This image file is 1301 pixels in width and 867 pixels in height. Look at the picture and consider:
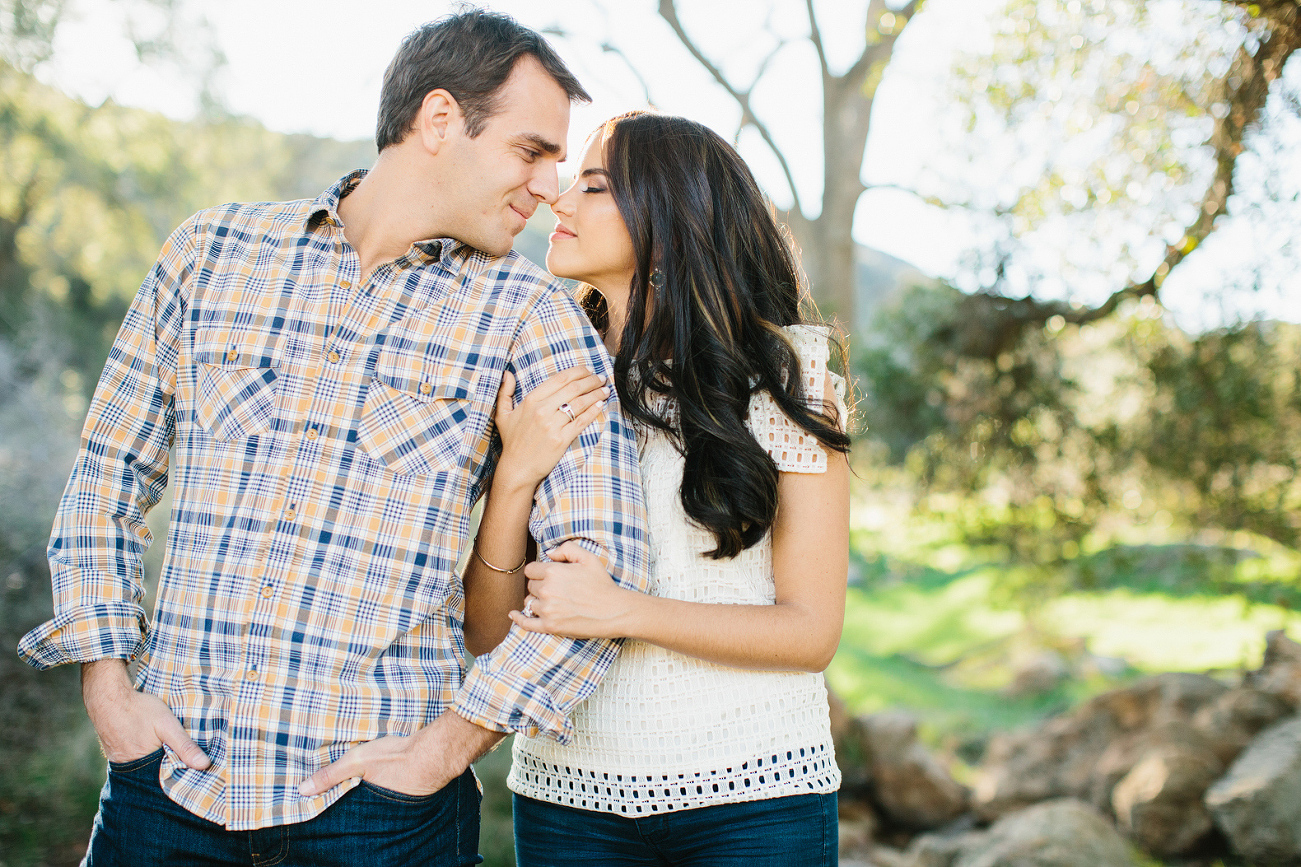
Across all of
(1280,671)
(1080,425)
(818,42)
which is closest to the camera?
(1080,425)

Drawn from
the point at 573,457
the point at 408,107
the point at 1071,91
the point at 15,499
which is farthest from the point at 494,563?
the point at 15,499

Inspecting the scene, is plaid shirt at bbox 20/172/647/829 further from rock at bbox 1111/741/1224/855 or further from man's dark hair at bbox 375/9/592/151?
rock at bbox 1111/741/1224/855

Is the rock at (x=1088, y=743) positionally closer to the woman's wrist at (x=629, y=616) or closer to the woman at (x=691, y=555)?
the woman at (x=691, y=555)

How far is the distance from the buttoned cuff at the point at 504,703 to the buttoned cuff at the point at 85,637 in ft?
2.27

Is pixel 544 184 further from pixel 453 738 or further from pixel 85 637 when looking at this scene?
pixel 85 637

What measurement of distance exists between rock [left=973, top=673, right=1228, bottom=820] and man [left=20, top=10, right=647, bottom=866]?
21.4 feet

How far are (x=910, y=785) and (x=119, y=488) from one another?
6.88 m

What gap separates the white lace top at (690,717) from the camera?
195cm

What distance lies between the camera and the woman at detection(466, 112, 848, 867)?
1926 mm

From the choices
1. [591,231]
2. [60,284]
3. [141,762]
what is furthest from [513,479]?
[60,284]

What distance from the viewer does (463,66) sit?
214 centimetres

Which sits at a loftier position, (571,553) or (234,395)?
(234,395)

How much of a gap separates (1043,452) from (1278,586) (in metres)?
1.77

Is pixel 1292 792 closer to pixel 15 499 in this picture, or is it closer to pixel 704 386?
pixel 704 386
